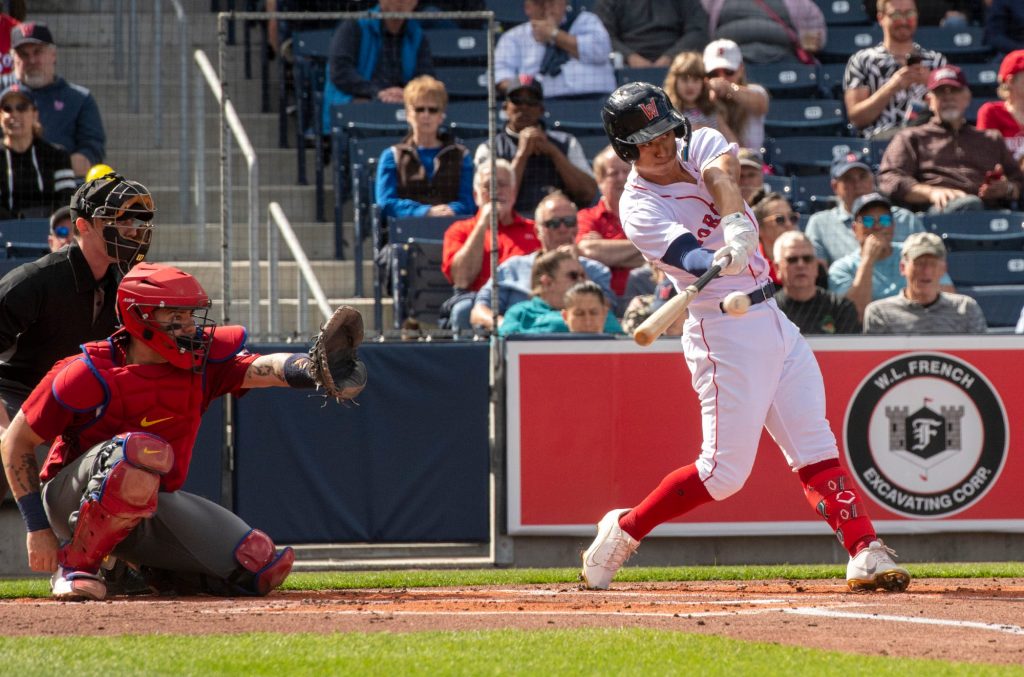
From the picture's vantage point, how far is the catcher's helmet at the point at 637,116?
5789 millimetres

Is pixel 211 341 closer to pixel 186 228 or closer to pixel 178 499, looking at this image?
pixel 178 499

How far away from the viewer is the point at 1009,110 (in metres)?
11.2

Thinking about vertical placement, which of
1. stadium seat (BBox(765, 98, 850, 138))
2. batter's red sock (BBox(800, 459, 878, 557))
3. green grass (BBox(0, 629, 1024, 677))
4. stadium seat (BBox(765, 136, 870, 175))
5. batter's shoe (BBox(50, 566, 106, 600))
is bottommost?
batter's shoe (BBox(50, 566, 106, 600))

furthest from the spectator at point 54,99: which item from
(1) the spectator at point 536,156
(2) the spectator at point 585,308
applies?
(2) the spectator at point 585,308

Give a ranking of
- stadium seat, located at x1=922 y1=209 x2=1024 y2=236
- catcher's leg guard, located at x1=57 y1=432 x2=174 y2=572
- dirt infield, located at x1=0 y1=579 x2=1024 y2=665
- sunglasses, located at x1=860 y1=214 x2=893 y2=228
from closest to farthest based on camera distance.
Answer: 1. dirt infield, located at x1=0 y1=579 x2=1024 y2=665
2. catcher's leg guard, located at x1=57 y1=432 x2=174 y2=572
3. sunglasses, located at x1=860 y1=214 x2=893 y2=228
4. stadium seat, located at x1=922 y1=209 x2=1024 y2=236

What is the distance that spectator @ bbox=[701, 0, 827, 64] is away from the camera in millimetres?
12102

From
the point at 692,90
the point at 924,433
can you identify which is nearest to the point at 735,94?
the point at 692,90

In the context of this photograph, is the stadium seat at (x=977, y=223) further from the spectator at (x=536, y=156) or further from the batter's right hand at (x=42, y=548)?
the batter's right hand at (x=42, y=548)

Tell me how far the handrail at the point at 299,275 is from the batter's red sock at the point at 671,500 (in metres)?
2.96

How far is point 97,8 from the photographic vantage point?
1157cm

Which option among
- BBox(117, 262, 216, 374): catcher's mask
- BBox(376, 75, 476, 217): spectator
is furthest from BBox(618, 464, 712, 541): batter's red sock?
BBox(376, 75, 476, 217): spectator

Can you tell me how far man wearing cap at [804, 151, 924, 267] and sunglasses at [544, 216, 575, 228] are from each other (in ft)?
5.17

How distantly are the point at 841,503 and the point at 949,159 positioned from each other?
17.9 ft

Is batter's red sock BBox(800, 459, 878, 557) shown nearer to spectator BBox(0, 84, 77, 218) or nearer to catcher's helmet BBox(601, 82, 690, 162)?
catcher's helmet BBox(601, 82, 690, 162)
